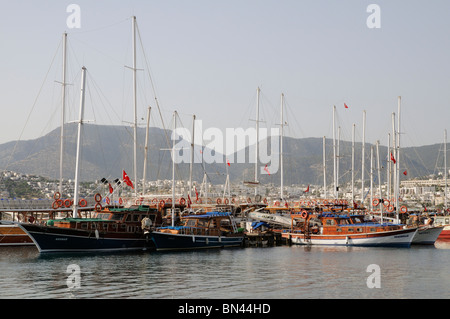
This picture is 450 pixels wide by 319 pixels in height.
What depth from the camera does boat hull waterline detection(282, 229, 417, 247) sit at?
67.5m

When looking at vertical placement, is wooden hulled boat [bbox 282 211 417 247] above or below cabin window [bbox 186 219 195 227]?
below

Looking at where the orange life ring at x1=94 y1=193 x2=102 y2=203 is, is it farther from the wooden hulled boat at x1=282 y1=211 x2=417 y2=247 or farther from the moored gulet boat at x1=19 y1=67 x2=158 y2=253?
the wooden hulled boat at x1=282 y1=211 x2=417 y2=247

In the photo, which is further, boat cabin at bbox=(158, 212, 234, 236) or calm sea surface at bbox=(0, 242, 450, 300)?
boat cabin at bbox=(158, 212, 234, 236)

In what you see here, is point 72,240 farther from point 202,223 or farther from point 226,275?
point 226,275

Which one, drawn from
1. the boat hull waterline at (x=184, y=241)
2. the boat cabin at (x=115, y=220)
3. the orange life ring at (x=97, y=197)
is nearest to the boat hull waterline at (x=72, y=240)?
the boat cabin at (x=115, y=220)

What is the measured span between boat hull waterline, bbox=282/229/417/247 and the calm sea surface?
7059mm

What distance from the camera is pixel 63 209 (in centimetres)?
7569

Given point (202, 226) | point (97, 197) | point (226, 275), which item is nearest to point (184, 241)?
point (202, 226)

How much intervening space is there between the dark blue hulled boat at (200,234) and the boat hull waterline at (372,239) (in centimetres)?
1044

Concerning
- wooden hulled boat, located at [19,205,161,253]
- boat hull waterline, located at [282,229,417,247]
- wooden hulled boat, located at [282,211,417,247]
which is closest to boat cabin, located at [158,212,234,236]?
wooden hulled boat, located at [19,205,161,253]

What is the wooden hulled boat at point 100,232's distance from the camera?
2176 inches

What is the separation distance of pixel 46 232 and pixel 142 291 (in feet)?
80.2

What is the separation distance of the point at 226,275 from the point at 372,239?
105 ft
